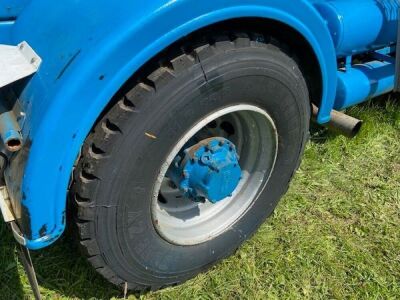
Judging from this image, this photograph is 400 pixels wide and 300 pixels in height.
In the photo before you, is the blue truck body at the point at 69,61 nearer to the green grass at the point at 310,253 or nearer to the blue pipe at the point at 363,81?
the green grass at the point at 310,253

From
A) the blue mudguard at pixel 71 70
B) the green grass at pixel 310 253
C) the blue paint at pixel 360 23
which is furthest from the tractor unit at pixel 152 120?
the blue paint at pixel 360 23

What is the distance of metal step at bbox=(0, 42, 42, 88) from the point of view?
4.46 feet

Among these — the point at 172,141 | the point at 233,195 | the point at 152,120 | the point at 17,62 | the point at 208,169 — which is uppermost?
the point at 17,62

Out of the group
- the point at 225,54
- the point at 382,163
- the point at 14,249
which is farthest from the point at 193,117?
the point at 382,163

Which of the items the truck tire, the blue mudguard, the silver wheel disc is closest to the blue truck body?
the blue mudguard

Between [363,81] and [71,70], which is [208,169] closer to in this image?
[71,70]

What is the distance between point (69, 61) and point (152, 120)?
294mm

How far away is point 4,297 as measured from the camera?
1.90 metres

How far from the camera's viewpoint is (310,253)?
2.17 m

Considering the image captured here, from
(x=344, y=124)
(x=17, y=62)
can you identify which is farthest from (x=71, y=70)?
(x=344, y=124)

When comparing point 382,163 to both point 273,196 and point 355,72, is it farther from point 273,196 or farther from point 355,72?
point 273,196

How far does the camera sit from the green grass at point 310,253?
2.00m

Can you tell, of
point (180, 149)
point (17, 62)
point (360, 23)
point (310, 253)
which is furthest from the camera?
point (360, 23)

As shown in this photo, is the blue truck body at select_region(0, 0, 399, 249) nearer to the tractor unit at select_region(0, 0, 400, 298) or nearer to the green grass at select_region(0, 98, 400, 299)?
the tractor unit at select_region(0, 0, 400, 298)
